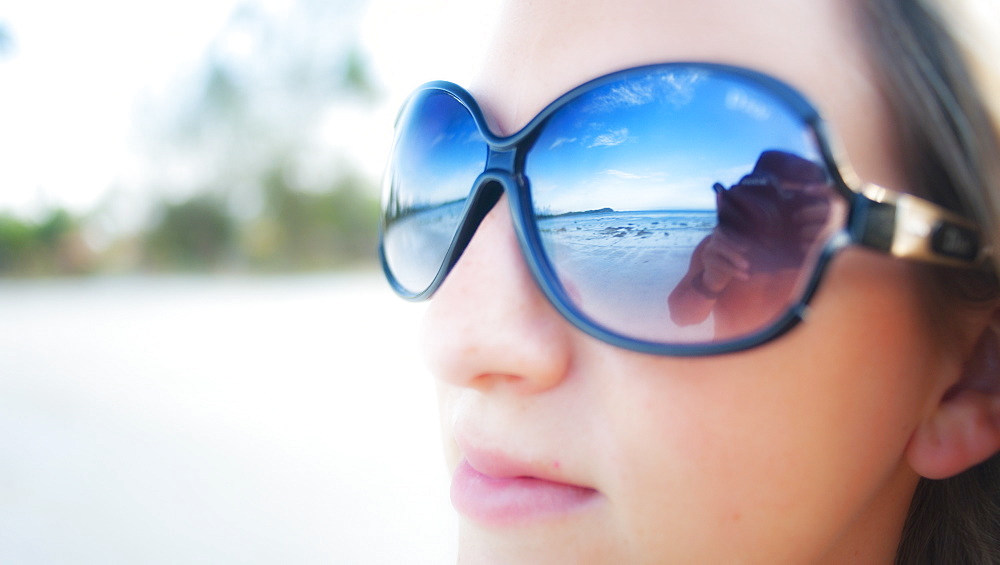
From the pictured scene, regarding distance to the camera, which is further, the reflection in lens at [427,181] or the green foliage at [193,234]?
the green foliage at [193,234]

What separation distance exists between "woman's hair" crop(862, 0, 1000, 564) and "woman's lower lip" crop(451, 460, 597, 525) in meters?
0.45

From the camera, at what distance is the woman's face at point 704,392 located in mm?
674

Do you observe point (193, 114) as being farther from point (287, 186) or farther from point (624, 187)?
point (624, 187)

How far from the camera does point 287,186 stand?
15.4m

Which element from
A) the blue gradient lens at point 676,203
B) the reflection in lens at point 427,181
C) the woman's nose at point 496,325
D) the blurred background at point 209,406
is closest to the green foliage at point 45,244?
the blurred background at point 209,406

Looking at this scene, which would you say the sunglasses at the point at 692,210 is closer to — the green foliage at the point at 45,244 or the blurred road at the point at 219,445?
the blurred road at the point at 219,445

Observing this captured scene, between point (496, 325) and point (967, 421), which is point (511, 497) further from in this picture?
point (967, 421)

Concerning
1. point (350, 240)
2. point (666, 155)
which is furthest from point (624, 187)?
point (350, 240)

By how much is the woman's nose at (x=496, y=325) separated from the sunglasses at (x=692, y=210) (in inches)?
1.1

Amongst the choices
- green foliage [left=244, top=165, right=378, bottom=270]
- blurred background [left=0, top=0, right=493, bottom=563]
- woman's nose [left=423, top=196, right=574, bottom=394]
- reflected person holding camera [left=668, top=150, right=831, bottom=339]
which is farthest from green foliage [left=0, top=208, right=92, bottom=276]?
reflected person holding camera [left=668, top=150, right=831, bottom=339]

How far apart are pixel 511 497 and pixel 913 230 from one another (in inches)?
19.5

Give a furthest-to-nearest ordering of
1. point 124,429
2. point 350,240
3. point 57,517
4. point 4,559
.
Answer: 1. point 350,240
2. point 124,429
3. point 57,517
4. point 4,559

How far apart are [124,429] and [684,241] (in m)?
3.69

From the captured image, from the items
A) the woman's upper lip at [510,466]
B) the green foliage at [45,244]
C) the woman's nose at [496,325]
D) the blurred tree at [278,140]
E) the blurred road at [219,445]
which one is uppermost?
the blurred tree at [278,140]
